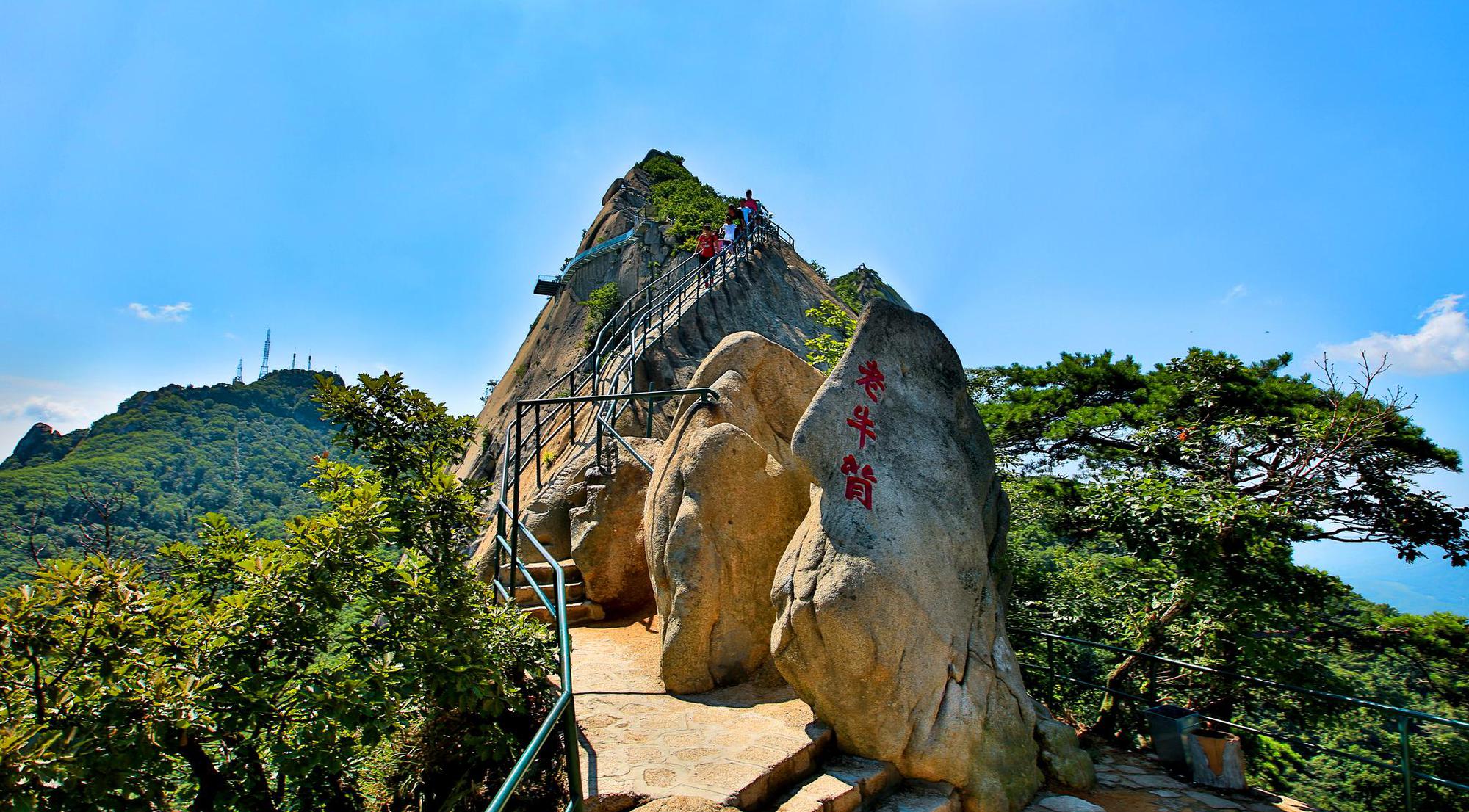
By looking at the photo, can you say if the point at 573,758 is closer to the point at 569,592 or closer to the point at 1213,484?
the point at 569,592

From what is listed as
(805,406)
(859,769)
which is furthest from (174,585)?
(805,406)

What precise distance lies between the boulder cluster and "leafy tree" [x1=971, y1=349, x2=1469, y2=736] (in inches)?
66.4

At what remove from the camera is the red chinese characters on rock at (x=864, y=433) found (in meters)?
4.93

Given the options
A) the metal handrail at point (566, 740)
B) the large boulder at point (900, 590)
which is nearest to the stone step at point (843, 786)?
the large boulder at point (900, 590)

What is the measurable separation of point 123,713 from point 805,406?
550 cm

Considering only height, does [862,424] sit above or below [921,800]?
above

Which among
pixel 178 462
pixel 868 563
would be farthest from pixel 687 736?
pixel 178 462

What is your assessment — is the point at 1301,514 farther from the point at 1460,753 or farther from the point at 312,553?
the point at 312,553

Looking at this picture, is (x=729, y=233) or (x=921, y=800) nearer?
(x=921, y=800)

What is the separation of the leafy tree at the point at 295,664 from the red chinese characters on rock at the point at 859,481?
7.18 feet

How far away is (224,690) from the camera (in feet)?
11.1

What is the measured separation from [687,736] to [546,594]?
3.39 meters

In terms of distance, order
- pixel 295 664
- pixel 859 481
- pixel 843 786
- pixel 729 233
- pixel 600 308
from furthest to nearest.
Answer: pixel 600 308 → pixel 729 233 → pixel 859 481 → pixel 843 786 → pixel 295 664

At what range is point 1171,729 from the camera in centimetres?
563
